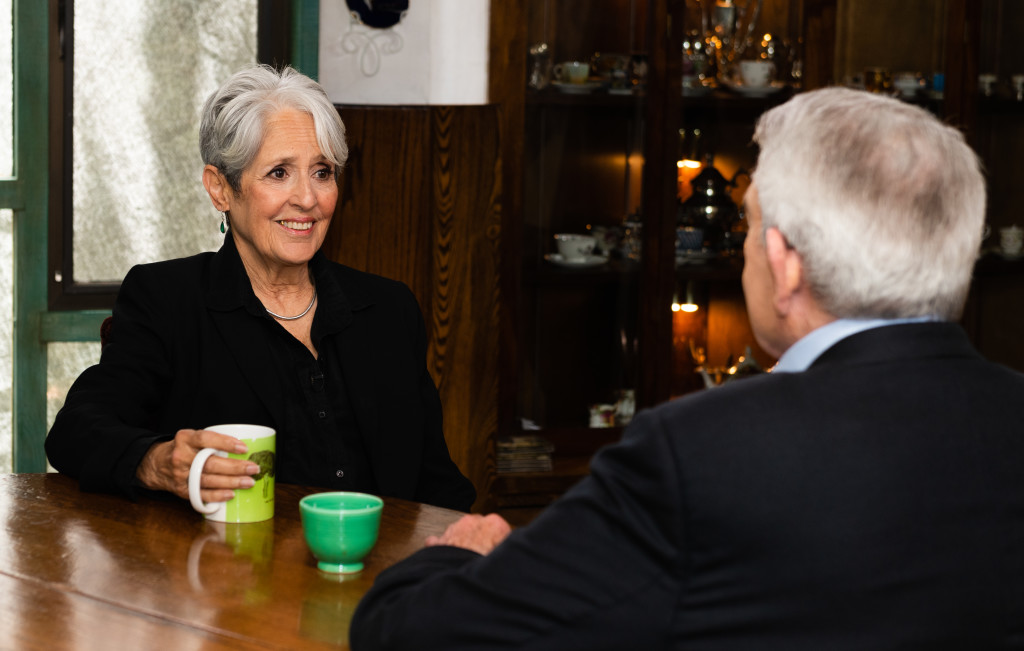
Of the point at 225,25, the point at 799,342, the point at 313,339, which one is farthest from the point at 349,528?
the point at 225,25

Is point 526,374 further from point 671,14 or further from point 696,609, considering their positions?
point 696,609

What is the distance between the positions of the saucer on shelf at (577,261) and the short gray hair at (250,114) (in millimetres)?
1561

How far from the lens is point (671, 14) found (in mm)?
3434

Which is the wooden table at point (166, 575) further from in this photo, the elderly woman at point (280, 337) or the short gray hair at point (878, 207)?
the short gray hair at point (878, 207)

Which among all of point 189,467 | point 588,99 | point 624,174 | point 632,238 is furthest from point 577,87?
point 189,467

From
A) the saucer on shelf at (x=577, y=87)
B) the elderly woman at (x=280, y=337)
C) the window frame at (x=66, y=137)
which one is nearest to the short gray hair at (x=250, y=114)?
the elderly woman at (x=280, y=337)

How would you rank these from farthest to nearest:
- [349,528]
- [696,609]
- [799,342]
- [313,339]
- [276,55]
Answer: [276,55], [313,339], [349,528], [799,342], [696,609]

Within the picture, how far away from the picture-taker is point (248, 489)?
58.4 inches

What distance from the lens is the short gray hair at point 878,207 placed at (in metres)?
0.94

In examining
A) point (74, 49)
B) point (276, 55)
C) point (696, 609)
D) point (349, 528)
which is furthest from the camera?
point (276, 55)

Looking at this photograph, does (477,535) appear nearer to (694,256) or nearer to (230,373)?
(230,373)

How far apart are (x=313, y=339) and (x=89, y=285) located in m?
1.40

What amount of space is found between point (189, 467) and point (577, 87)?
224cm

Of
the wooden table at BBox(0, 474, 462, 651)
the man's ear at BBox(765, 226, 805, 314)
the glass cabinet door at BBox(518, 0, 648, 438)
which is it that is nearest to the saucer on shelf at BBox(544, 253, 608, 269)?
the glass cabinet door at BBox(518, 0, 648, 438)
